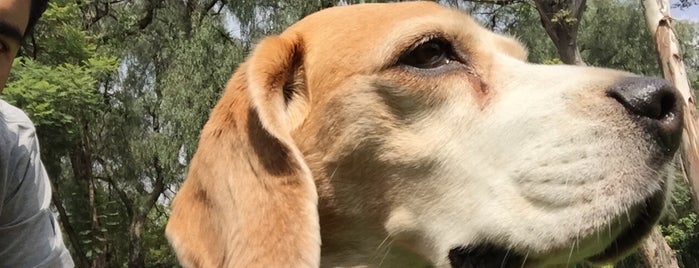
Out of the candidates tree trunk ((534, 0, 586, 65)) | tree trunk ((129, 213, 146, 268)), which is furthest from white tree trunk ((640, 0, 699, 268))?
tree trunk ((129, 213, 146, 268))

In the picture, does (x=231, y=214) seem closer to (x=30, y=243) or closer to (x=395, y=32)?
(x=395, y=32)

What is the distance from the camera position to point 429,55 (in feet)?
10.1

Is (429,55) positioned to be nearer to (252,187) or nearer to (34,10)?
(252,187)

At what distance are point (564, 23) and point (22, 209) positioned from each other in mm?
10502

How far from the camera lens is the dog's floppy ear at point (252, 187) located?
2871mm

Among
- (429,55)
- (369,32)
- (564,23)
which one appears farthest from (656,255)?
(369,32)

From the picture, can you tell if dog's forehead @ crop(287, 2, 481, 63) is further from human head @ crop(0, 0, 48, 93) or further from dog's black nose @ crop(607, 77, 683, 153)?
human head @ crop(0, 0, 48, 93)

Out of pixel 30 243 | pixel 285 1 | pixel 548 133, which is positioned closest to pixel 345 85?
pixel 548 133

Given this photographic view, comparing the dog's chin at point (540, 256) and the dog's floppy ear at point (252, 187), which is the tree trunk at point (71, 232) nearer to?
the dog's floppy ear at point (252, 187)

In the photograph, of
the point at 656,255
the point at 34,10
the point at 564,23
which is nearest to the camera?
the point at 34,10

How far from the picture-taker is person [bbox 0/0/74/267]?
3504mm

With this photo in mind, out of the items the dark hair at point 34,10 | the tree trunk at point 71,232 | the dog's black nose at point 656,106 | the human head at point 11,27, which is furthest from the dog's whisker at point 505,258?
the tree trunk at point 71,232

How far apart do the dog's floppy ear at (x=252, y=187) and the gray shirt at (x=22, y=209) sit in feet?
3.05

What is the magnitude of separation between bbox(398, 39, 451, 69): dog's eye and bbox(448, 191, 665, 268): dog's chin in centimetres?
75
